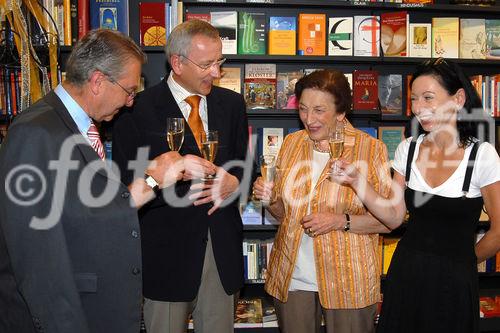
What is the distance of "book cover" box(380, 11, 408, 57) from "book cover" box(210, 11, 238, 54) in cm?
113

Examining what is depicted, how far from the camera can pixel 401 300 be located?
89.3 inches

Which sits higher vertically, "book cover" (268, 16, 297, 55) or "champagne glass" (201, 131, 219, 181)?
"book cover" (268, 16, 297, 55)

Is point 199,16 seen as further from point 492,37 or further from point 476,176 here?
point 476,176

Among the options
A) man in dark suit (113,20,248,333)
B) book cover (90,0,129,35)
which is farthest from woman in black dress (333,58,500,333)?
book cover (90,0,129,35)

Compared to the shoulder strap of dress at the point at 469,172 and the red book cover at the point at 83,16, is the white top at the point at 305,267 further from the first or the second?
the red book cover at the point at 83,16

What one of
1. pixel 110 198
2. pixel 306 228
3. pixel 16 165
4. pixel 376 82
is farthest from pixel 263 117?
pixel 16 165

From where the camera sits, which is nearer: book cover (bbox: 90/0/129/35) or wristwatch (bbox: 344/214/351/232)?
wristwatch (bbox: 344/214/351/232)

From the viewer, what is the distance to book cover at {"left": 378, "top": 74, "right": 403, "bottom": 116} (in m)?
4.02

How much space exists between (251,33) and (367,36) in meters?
0.88

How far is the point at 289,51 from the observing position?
392 centimetres

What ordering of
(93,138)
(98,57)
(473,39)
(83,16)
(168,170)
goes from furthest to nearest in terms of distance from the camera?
1. (473,39)
2. (83,16)
3. (168,170)
4. (93,138)
5. (98,57)

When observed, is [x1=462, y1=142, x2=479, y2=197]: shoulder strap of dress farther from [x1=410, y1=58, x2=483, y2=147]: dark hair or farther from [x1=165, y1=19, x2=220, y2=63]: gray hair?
[x1=165, y1=19, x2=220, y2=63]: gray hair

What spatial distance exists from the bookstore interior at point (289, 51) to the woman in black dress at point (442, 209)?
5.41ft

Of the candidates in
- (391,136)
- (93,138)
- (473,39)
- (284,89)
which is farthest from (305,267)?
(473,39)
